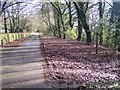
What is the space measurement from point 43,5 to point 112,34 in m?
33.9

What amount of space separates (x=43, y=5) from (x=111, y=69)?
141 ft

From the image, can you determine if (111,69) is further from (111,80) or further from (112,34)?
(112,34)

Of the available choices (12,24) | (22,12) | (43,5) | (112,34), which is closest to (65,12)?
(43,5)

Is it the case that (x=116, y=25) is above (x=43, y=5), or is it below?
below

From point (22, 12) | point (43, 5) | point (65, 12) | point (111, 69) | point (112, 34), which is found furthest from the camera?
point (22, 12)

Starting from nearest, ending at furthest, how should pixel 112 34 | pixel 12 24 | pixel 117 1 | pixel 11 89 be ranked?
pixel 11 89 → pixel 117 1 → pixel 112 34 → pixel 12 24

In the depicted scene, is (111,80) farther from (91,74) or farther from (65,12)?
(65,12)

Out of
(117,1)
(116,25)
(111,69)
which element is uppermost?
(117,1)

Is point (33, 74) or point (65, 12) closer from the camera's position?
point (33, 74)

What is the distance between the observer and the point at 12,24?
66.8 meters

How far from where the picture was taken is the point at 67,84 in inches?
300

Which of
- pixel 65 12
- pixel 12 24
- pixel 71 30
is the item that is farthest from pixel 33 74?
pixel 12 24

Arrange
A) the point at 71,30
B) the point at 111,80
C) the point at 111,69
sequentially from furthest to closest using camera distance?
1. the point at 71,30
2. the point at 111,69
3. the point at 111,80

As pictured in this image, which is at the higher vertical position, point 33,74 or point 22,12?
point 22,12
